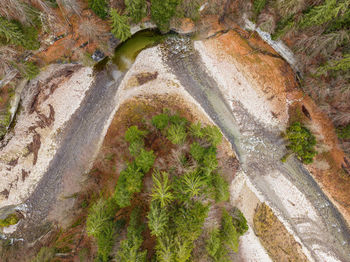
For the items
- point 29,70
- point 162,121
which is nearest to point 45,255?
point 162,121

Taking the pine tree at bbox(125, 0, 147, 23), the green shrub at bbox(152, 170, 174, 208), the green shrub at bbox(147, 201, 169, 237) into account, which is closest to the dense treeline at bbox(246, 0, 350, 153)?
the pine tree at bbox(125, 0, 147, 23)

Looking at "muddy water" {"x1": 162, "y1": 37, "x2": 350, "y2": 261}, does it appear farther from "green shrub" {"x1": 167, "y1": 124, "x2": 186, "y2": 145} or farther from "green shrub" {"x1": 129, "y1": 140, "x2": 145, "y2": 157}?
"green shrub" {"x1": 129, "y1": 140, "x2": 145, "y2": 157}

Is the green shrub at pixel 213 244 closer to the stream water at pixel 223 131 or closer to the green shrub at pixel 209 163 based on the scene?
the green shrub at pixel 209 163

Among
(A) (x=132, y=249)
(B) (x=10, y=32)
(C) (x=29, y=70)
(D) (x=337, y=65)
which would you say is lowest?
(A) (x=132, y=249)

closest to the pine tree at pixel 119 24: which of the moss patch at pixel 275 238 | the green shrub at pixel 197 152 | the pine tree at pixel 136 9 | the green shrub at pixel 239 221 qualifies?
the pine tree at pixel 136 9

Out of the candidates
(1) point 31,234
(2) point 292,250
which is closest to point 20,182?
(1) point 31,234

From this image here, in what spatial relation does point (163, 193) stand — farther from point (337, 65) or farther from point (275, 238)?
point (337, 65)

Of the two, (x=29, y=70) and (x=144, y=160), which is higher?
(x=29, y=70)

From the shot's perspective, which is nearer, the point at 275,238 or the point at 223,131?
the point at 275,238
